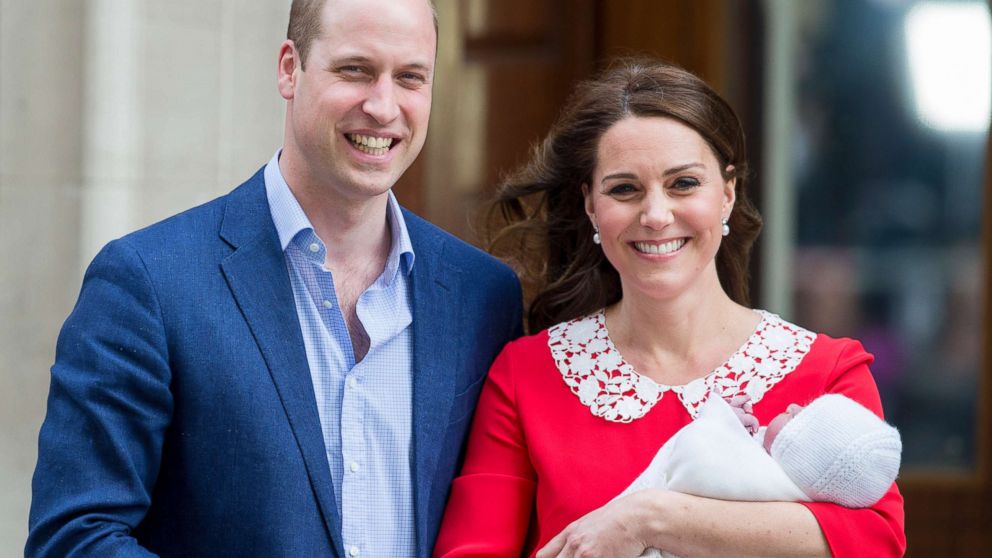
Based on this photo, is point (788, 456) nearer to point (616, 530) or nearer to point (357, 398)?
point (616, 530)

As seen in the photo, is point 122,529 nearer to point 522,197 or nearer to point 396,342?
point 396,342

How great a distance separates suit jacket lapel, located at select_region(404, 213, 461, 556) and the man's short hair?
0.36 m

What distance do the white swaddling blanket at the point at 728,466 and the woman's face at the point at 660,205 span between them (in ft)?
1.00

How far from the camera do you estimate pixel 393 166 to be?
7.29 ft

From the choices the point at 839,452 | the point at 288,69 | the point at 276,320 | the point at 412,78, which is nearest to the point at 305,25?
the point at 288,69

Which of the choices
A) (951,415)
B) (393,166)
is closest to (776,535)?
(393,166)

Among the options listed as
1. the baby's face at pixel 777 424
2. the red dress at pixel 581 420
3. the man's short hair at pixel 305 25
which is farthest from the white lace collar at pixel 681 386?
the man's short hair at pixel 305 25

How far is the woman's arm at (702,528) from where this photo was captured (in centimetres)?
206

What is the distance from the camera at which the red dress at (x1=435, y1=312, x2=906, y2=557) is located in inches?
88.3

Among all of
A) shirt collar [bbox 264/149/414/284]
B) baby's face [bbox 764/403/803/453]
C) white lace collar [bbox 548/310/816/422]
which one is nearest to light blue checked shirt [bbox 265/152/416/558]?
shirt collar [bbox 264/149/414/284]

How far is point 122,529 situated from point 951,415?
3030mm

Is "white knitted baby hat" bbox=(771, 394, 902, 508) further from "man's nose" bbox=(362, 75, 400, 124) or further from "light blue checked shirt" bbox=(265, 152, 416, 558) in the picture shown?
"man's nose" bbox=(362, 75, 400, 124)

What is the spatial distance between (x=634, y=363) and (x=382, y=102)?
63cm

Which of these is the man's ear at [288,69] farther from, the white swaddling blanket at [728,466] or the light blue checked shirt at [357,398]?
the white swaddling blanket at [728,466]
